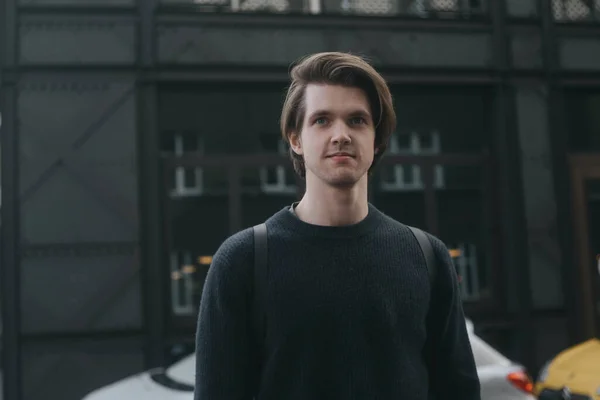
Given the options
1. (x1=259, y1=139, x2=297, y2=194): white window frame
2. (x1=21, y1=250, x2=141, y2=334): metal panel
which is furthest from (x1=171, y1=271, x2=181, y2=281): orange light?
(x1=259, y1=139, x2=297, y2=194): white window frame

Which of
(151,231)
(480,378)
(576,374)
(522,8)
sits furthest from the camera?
(522,8)

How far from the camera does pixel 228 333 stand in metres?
1.62

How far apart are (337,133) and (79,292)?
7401 mm

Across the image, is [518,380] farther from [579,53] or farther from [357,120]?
[579,53]

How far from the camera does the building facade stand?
8414mm

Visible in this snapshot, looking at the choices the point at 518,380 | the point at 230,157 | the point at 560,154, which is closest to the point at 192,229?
the point at 230,157

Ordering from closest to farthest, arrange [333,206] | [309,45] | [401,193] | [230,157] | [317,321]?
[317,321] → [333,206] → [230,157] → [309,45] → [401,193]

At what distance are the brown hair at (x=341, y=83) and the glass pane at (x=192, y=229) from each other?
23.6ft

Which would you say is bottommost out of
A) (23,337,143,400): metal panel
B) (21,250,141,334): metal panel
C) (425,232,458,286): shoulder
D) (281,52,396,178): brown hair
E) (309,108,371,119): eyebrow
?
(23,337,143,400): metal panel

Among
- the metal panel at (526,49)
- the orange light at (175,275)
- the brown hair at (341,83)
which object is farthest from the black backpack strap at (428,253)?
the metal panel at (526,49)

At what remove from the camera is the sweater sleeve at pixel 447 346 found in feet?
5.75

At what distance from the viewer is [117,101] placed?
8648mm

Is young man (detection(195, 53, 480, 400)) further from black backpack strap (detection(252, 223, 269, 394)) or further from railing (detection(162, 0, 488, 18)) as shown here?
railing (detection(162, 0, 488, 18))

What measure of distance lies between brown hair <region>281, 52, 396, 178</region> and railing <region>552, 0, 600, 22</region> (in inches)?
362
